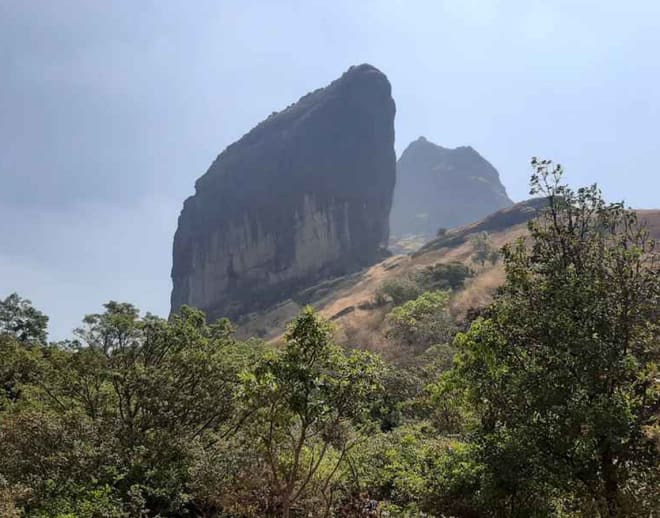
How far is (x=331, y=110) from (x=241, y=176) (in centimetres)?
2340

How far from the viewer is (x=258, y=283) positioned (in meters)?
Result: 98.3

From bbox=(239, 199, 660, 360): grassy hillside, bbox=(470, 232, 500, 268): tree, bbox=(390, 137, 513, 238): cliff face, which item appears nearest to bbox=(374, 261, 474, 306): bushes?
bbox=(239, 199, 660, 360): grassy hillside

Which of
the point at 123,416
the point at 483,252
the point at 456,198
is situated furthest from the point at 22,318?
the point at 456,198

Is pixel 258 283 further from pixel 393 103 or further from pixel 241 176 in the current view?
pixel 393 103

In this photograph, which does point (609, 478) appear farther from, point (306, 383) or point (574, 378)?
point (306, 383)

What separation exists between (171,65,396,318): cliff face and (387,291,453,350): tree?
5882 cm

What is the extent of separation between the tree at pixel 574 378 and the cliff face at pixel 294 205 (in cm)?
8599

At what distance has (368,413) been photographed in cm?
1147

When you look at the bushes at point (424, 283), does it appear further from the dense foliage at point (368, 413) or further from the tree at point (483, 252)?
the dense foliage at point (368, 413)

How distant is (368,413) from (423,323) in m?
23.3

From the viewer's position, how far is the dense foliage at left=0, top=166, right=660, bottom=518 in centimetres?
778

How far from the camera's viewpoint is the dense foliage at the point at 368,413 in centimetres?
778

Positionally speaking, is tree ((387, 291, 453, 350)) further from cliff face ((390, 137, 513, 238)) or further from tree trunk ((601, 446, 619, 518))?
cliff face ((390, 137, 513, 238))

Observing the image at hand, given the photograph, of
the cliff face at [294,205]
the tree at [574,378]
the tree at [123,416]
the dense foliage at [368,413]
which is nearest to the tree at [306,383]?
the dense foliage at [368,413]
